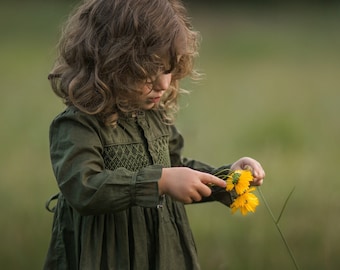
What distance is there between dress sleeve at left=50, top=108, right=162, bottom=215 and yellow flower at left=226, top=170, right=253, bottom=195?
22cm

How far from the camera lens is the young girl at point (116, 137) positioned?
2.57 meters

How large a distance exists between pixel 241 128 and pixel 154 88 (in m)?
3.66

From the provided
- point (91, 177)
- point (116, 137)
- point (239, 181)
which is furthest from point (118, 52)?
point (239, 181)

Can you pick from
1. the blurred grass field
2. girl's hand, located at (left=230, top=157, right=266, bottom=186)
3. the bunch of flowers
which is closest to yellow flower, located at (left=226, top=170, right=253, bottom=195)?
the bunch of flowers

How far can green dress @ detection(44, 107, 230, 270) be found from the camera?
2521 millimetres

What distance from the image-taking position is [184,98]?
705 cm

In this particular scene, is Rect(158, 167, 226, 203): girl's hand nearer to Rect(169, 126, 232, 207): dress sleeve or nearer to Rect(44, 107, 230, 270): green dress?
Rect(44, 107, 230, 270): green dress

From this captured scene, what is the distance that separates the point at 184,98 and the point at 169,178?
457cm

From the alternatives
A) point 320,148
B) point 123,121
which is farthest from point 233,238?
point 320,148

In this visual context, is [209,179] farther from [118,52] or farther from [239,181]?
[118,52]

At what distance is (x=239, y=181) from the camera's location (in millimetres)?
2594

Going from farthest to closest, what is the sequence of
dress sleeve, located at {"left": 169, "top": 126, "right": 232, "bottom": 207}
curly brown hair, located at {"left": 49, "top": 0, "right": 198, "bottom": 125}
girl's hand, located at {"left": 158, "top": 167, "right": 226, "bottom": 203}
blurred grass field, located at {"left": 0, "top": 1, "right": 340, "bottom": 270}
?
blurred grass field, located at {"left": 0, "top": 1, "right": 340, "bottom": 270}
dress sleeve, located at {"left": 169, "top": 126, "right": 232, "bottom": 207}
curly brown hair, located at {"left": 49, "top": 0, "right": 198, "bottom": 125}
girl's hand, located at {"left": 158, "top": 167, "right": 226, "bottom": 203}

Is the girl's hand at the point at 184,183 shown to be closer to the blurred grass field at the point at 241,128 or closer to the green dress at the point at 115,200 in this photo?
the green dress at the point at 115,200

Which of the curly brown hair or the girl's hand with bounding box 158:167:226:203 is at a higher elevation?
the curly brown hair
